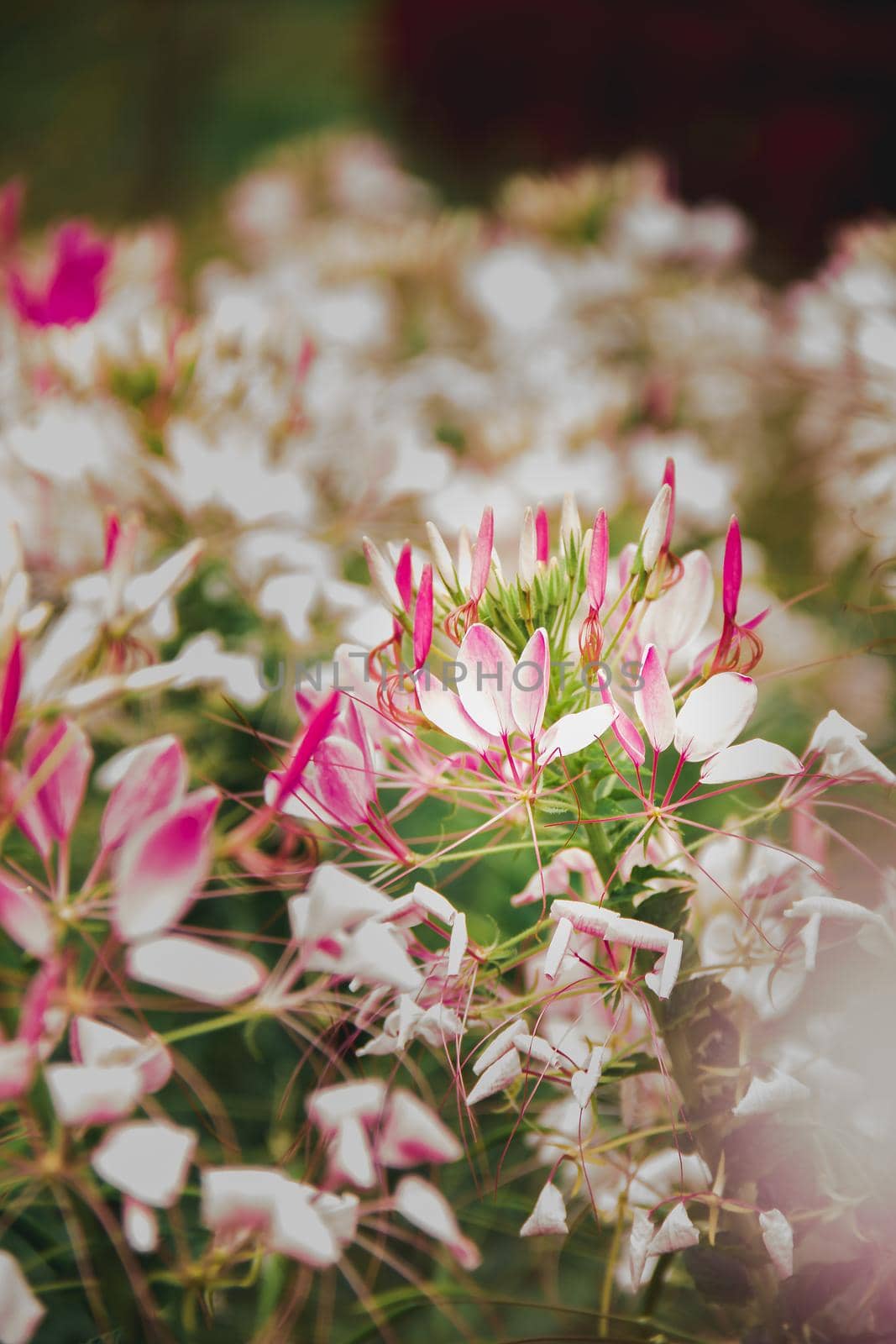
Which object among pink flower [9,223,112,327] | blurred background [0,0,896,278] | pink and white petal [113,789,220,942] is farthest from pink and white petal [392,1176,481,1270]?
blurred background [0,0,896,278]

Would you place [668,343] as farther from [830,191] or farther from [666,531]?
[830,191]

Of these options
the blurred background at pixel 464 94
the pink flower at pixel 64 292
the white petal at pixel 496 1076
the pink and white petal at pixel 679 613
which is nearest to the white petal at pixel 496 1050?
the white petal at pixel 496 1076

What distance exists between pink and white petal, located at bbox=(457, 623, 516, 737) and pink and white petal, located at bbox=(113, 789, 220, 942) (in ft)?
0.20

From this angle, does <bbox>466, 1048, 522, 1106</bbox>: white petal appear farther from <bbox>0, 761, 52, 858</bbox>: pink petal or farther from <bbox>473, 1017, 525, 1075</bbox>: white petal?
<bbox>0, 761, 52, 858</bbox>: pink petal

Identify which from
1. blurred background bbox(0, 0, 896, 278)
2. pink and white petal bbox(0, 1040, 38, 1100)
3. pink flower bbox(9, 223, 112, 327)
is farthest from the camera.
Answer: blurred background bbox(0, 0, 896, 278)

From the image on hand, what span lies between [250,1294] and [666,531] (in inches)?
12.4

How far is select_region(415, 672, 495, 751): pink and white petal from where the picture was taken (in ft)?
0.67

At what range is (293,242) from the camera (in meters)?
0.99

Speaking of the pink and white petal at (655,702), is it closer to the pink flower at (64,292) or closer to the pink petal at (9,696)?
the pink petal at (9,696)

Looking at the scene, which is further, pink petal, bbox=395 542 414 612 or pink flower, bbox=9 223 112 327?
pink flower, bbox=9 223 112 327

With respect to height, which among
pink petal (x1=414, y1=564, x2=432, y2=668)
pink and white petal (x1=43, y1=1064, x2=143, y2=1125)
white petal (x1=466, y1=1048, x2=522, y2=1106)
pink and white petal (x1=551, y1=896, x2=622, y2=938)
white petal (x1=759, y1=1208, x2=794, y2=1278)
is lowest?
white petal (x1=759, y1=1208, x2=794, y2=1278)

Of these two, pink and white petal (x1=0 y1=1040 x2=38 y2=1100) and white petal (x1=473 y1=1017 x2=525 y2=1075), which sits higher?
pink and white petal (x1=0 y1=1040 x2=38 y2=1100)

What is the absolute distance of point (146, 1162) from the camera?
0.17 meters

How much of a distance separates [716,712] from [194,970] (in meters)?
0.12
